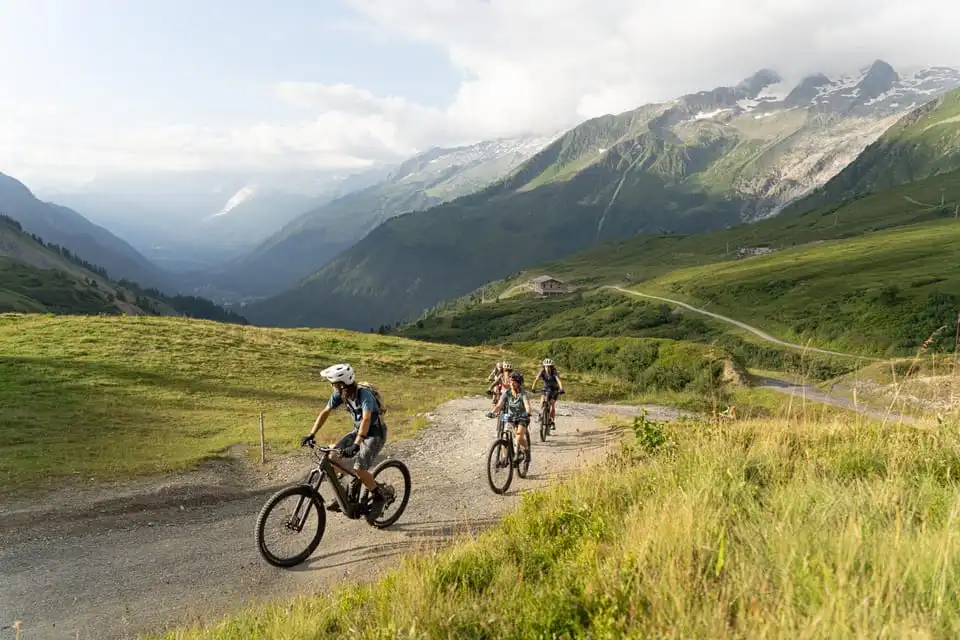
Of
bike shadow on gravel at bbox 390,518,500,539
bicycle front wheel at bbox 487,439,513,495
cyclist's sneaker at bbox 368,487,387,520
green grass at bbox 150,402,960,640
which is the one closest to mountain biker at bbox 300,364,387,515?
cyclist's sneaker at bbox 368,487,387,520

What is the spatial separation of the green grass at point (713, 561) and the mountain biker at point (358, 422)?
3231 millimetres

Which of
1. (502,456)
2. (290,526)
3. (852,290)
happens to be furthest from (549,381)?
(852,290)

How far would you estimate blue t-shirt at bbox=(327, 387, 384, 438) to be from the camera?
383 inches

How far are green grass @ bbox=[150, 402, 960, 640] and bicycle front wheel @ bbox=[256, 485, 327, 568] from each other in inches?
95.1

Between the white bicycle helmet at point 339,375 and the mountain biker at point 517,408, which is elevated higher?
the white bicycle helmet at point 339,375

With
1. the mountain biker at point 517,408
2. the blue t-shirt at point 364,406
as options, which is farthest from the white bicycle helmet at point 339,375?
the mountain biker at point 517,408

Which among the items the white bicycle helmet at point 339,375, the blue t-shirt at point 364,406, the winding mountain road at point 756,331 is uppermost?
the white bicycle helmet at point 339,375

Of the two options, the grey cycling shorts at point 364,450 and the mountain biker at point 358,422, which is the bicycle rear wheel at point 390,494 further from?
→ the grey cycling shorts at point 364,450

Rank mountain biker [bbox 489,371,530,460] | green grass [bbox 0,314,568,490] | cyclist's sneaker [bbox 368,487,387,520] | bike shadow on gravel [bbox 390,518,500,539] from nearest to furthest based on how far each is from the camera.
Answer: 1. cyclist's sneaker [bbox 368,487,387,520]
2. bike shadow on gravel [bbox 390,518,500,539]
3. mountain biker [bbox 489,371,530,460]
4. green grass [bbox 0,314,568,490]

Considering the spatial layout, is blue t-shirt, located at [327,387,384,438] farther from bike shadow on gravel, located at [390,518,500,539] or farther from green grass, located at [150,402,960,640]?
green grass, located at [150,402,960,640]

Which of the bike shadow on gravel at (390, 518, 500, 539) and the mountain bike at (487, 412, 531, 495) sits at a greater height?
the mountain bike at (487, 412, 531, 495)

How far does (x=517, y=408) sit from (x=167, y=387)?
2025cm

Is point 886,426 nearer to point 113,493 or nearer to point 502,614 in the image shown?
point 502,614

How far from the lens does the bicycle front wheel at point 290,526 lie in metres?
8.87
